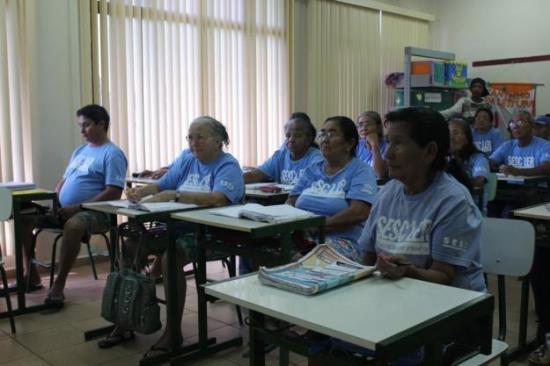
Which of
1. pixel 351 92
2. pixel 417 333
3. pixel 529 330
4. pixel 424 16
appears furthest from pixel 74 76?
pixel 424 16

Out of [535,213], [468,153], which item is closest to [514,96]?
[468,153]

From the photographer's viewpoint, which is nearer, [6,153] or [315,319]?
[315,319]

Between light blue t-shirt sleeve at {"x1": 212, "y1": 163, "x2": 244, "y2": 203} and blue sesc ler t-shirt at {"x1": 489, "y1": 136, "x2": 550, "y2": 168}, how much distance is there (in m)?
3.21

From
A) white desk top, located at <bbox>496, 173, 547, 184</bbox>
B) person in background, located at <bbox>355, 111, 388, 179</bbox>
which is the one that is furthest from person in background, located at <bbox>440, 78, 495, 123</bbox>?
person in background, located at <bbox>355, 111, 388, 179</bbox>

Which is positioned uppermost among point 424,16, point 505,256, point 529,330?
point 424,16

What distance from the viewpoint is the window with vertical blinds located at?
478 centimetres

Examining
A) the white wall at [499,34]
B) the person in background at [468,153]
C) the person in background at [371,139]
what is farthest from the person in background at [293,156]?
the white wall at [499,34]

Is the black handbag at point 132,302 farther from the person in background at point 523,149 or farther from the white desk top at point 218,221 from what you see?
the person in background at point 523,149

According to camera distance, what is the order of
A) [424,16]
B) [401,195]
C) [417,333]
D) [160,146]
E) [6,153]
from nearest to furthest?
1. [417,333]
2. [401,195]
3. [6,153]
4. [160,146]
5. [424,16]

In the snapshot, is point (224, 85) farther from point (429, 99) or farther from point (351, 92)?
point (429, 99)

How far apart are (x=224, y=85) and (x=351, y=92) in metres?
1.83

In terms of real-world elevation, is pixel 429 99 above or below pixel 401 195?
above

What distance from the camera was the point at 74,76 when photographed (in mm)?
4613

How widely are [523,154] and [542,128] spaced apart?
0.57 meters
